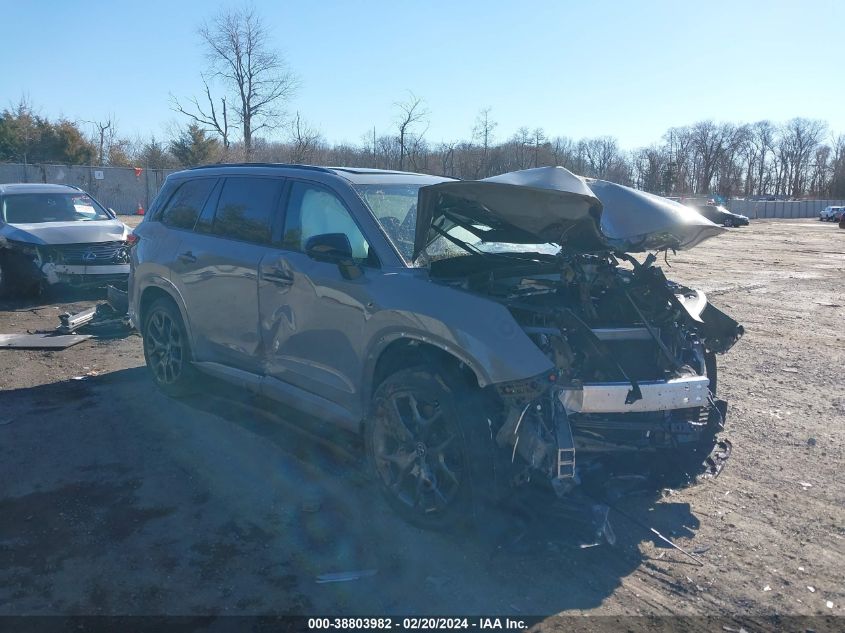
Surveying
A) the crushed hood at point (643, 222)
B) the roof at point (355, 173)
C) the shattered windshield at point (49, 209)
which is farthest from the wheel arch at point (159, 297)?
the shattered windshield at point (49, 209)

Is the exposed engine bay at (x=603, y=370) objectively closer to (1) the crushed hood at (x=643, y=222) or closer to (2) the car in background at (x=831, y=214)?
(1) the crushed hood at (x=643, y=222)

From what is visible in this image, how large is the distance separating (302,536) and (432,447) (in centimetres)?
89

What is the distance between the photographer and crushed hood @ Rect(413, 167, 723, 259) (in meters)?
4.28

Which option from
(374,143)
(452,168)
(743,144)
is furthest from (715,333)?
(743,144)

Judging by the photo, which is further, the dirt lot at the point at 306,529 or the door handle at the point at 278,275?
the door handle at the point at 278,275

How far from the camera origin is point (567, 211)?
430 cm

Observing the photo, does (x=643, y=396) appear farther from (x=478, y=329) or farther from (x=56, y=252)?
(x=56, y=252)

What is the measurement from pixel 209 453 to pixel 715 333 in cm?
358

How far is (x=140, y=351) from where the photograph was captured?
8609 mm

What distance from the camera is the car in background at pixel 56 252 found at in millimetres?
11211

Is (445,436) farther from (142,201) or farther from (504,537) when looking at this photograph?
(142,201)

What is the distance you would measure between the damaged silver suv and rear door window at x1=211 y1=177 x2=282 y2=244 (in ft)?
0.08

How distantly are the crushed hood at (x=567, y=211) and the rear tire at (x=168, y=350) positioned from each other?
8.98 feet

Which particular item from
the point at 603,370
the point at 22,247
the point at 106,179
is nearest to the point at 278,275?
the point at 603,370
